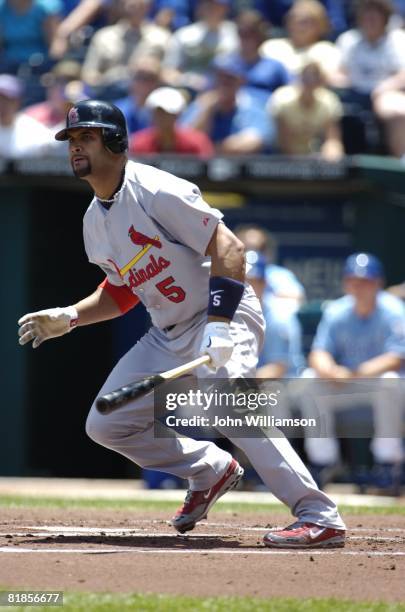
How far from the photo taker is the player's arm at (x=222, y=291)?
4.90 meters

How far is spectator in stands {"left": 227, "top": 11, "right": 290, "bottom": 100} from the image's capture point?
11.4m

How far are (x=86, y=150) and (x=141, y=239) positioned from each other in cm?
42

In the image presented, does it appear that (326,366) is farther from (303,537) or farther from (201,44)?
(303,537)

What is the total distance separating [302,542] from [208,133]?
6.45 m

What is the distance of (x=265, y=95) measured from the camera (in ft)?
37.2

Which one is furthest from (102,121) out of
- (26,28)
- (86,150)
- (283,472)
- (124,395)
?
(26,28)

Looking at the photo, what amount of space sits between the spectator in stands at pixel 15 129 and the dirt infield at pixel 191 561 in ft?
17.7

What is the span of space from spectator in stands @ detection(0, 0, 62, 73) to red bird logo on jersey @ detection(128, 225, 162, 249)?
7.88 metres

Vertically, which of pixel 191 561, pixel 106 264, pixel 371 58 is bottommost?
pixel 191 561

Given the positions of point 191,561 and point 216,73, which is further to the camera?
point 216,73

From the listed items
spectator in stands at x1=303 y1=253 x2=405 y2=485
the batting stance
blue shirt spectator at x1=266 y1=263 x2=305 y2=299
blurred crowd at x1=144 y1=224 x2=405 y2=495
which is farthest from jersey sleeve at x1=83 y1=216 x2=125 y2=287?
blue shirt spectator at x1=266 y1=263 x2=305 y2=299

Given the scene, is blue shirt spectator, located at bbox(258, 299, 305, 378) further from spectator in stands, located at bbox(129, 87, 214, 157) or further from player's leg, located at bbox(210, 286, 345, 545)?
player's leg, located at bbox(210, 286, 345, 545)

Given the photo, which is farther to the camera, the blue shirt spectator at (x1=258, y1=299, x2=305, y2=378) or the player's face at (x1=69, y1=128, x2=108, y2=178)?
the blue shirt spectator at (x1=258, y1=299, x2=305, y2=378)

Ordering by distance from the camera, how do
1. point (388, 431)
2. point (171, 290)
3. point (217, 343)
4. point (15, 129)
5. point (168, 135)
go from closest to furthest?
point (217, 343), point (171, 290), point (388, 431), point (168, 135), point (15, 129)
